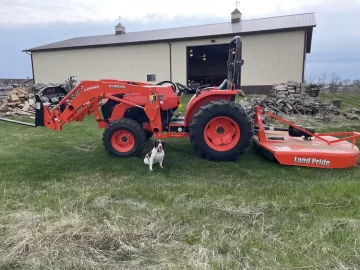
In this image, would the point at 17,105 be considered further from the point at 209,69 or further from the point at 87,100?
the point at 209,69

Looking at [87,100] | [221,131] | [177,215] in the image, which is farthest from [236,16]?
[177,215]

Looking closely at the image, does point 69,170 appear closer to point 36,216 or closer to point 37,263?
point 36,216

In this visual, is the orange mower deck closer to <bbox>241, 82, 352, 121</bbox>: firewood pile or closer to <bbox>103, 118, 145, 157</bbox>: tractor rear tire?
<bbox>103, 118, 145, 157</bbox>: tractor rear tire

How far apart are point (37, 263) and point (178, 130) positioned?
3.31 metres

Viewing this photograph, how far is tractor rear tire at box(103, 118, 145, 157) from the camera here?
5012mm

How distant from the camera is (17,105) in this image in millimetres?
12578

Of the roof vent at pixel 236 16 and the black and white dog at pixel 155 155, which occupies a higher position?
the roof vent at pixel 236 16

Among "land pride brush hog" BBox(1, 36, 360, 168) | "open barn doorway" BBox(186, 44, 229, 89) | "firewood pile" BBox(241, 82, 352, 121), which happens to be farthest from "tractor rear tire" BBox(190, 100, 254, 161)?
"open barn doorway" BBox(186, 44, 229, 89)

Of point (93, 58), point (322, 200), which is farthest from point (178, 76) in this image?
point (322, 200)

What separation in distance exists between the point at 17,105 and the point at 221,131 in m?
10.6

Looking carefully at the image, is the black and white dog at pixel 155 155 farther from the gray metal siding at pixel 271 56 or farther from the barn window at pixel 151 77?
the barn window at pixel 151 77

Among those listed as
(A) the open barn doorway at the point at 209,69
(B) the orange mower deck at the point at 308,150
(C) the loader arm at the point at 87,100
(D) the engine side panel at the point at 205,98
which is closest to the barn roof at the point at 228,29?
(A) the open barn doorway at the point at 209,69

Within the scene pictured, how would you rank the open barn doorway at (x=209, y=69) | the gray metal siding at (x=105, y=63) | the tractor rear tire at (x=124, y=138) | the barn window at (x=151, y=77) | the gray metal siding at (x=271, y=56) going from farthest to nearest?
the open barn doorway at (x=209, y=69), the barn window at (x=151, y=77), the gray metal siding at (x=105, y=63), the gray metal siding at (x=271, y=56), the tractor rear tire at (x=124, y=138)

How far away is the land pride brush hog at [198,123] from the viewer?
→ 477 centimetres
